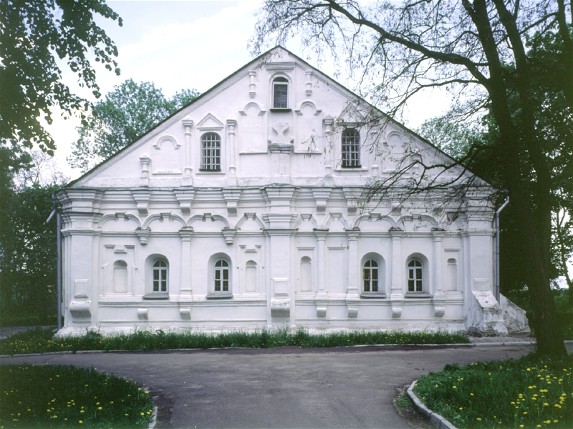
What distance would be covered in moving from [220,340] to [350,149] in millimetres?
8657

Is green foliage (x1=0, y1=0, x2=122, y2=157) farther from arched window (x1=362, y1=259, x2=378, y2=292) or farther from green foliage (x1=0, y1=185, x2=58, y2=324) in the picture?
green foliage (x1=0, y1=185, x2=58, y2=324)

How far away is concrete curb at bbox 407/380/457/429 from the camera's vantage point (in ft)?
28.8

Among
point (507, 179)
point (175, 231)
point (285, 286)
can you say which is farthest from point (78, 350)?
point (507, 179)

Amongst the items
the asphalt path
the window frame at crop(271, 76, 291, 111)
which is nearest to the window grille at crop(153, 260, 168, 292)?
the asphalt path

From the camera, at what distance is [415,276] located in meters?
22.9

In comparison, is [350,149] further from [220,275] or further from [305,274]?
[220,275]

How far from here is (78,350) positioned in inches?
764

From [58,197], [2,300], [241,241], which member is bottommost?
[2,300]

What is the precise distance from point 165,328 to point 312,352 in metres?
6.37

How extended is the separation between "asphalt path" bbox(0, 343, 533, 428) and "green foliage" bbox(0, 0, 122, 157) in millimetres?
6118

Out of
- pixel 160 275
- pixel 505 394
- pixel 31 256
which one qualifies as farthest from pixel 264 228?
pixel 31 256

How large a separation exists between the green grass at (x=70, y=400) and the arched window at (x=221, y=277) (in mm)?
9776

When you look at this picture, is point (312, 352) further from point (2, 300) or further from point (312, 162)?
point (2, 300)

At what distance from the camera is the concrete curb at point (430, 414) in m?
8.78
